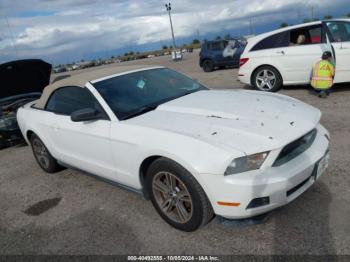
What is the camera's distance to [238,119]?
3.16 meters

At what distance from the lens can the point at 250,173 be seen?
8.81ft

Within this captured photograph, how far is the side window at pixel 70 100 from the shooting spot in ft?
13.3

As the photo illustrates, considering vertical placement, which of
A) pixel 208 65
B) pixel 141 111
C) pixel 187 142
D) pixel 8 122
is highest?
pixel 141 111

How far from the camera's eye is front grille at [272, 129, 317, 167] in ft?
9.25

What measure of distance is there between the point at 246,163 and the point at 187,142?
1.76 feet

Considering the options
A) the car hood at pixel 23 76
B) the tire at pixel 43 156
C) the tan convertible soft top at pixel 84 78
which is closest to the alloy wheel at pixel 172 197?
the tan convertible soft top at pixel 84 78

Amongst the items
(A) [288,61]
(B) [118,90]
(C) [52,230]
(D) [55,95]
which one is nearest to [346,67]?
(A) [288,61]

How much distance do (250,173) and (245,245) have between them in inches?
27.7

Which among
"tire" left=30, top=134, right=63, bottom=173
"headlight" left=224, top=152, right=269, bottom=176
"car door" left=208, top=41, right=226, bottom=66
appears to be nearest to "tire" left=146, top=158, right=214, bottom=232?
"headlight" left=224, top=152, right=269, bottom=176

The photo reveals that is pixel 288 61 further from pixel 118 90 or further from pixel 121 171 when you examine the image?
pixel 121 171

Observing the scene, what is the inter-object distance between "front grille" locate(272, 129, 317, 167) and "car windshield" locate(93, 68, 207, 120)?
158 cm

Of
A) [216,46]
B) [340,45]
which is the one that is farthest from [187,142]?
[216,46]

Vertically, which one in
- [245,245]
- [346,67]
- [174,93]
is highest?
[174,93]

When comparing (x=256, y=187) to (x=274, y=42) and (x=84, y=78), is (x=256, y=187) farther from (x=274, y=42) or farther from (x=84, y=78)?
(x=274, y=42)
